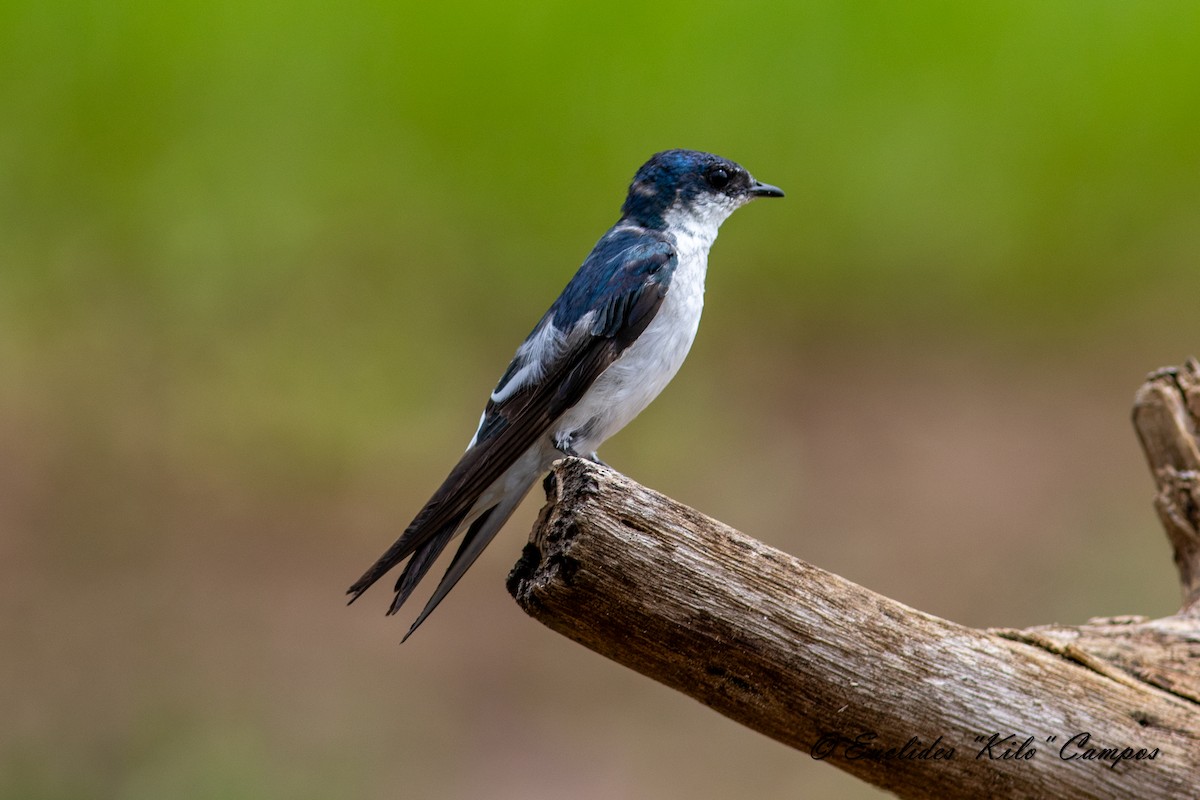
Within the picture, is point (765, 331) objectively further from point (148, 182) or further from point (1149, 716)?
point (1149, 716)

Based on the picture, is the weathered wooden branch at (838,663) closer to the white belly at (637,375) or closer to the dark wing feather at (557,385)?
the dark wing feather at (557,385)

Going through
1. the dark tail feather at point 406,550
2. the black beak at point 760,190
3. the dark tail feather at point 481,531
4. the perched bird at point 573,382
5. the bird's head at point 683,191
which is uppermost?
the black beak at point 760,190

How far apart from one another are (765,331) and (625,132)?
925 mm

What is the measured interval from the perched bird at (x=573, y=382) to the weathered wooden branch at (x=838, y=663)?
16.4 inches

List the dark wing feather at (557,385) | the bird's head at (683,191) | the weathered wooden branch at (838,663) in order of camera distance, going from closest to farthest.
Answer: the weathered wooden branch at (838,663) < the dark wing feather at (557,385) < the bird's head at (683,191)

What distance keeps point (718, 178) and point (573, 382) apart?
0.70 meters

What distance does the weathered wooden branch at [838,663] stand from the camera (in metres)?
1.61

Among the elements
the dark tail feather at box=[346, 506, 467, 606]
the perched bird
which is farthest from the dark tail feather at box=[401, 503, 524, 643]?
the dark tail feather at box=[346, 506, 467, 606]

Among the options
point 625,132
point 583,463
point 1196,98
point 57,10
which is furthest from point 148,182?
point 1196,98

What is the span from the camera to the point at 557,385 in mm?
2189

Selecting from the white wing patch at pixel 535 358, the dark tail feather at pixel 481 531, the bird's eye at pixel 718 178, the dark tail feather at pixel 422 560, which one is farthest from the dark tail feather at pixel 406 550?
the bird's eye at pixel 718 178

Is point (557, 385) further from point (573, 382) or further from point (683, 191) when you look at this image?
point (683, 191)

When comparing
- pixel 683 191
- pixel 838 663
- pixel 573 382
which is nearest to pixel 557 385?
pixel 573 382

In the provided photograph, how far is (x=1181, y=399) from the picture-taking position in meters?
2.62
